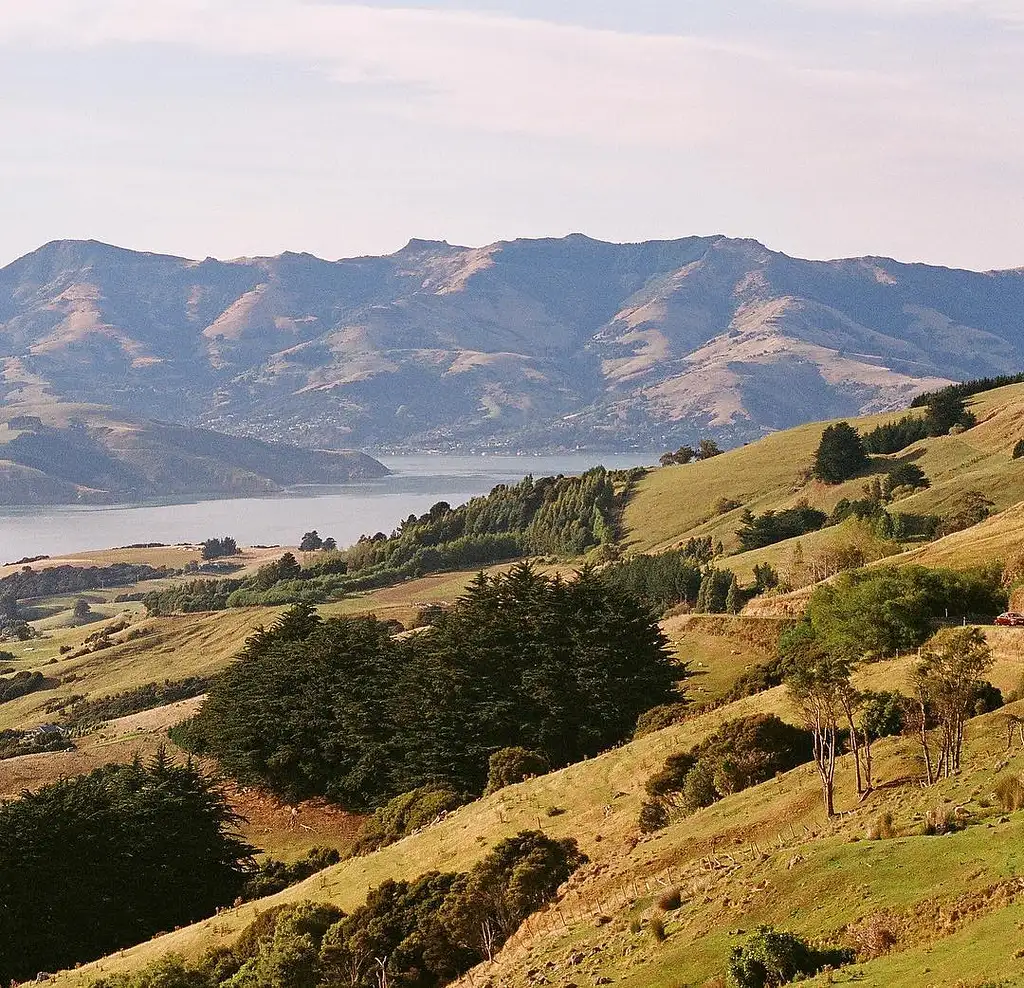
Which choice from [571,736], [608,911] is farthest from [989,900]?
[571,736]

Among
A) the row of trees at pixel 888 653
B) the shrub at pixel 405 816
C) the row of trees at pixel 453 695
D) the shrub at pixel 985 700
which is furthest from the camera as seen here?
the row of trees at pixel 453 695

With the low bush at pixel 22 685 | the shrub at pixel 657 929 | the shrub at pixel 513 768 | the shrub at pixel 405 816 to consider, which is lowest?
the low bush at pixel 22 685

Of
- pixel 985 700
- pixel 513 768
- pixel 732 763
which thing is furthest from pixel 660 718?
pixel 985 700

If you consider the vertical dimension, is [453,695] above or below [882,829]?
below

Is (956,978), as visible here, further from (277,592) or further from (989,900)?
(277,592)

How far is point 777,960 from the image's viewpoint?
20.0 metres

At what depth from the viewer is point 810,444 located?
166500 millimetres

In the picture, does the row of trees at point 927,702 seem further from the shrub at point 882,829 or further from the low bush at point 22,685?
the low bush at point 22,685

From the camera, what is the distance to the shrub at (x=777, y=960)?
20.0m

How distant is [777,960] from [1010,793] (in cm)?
803

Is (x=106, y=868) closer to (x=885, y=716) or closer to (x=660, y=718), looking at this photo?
(x=660, y=718)

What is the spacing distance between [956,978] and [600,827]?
2072 cm

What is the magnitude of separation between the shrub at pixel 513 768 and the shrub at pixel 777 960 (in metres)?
26.9

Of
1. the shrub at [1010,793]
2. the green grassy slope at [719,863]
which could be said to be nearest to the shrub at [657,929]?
the green grassy slope at [719,863]
